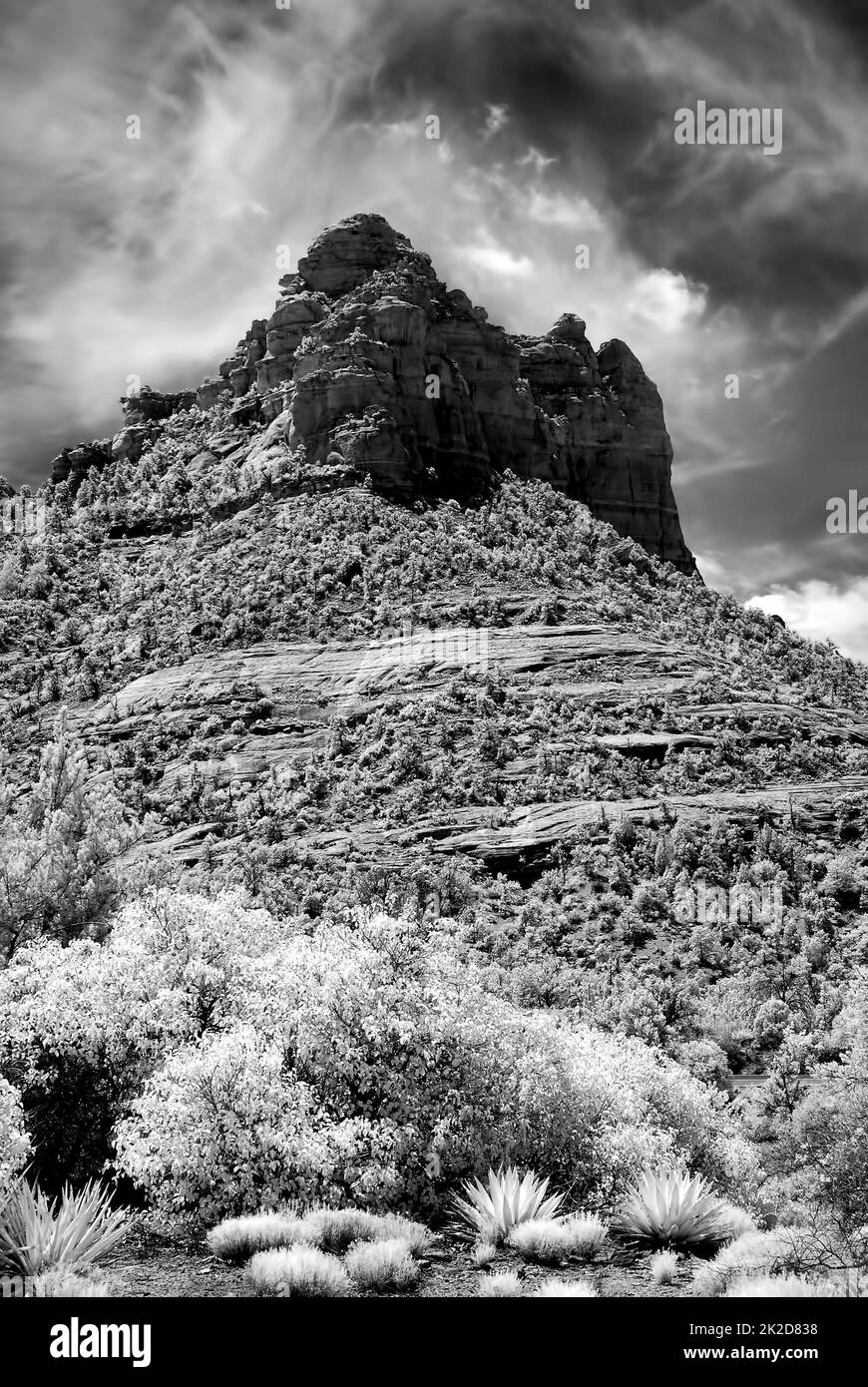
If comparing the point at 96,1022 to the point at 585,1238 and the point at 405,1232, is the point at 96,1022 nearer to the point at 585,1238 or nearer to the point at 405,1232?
the point at 405,1232

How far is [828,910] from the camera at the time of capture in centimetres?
4947

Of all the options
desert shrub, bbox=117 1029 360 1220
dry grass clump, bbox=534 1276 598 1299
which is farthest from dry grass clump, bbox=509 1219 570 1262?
desert shrub, bbox=117 1029 360 1220

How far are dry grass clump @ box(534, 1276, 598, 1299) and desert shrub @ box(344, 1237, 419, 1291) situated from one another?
1166mm

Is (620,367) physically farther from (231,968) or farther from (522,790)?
(231,968)

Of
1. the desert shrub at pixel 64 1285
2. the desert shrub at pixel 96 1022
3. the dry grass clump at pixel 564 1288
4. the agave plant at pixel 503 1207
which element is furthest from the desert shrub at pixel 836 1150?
the desert shrub at pixel 64 1285

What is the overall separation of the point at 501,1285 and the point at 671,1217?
9.82ft

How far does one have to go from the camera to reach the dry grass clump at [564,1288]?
324 inches

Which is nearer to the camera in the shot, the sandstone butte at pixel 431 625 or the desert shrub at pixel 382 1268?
the desert shrub at pixel 382 1268

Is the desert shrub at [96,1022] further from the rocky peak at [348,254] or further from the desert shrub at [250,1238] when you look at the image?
the rocky peak at [348,254]

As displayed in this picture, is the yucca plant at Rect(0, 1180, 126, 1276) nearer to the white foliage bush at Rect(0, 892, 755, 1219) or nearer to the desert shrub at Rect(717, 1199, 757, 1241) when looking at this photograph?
the white foliage bush at Rect(0, 892, 755, 1219)

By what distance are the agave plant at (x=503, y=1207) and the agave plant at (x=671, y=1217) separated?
2.90 ft

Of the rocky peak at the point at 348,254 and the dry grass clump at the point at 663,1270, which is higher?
the rocky peak at the point at 348,254

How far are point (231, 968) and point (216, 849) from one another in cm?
4088

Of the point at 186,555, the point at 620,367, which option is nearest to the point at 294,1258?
the point at 186,555
